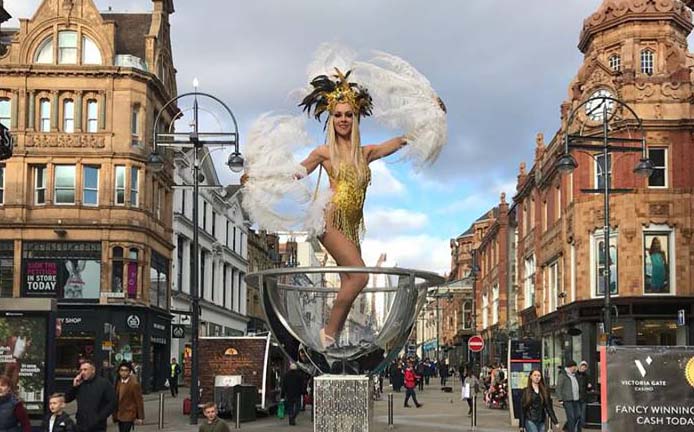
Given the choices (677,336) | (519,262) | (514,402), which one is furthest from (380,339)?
(519,262)

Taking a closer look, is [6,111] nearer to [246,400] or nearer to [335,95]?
[246,400]

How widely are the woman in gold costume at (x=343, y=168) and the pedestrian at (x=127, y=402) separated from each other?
9.55 meters

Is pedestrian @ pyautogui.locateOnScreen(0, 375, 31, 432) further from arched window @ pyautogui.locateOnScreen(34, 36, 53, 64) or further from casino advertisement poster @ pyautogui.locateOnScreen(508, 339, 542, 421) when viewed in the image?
arched window @ pyautogui.locateOnScreen(34, 36, 53, 64)

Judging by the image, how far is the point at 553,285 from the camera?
4997 centimetres

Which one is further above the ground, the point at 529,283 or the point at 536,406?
the point at 529,283

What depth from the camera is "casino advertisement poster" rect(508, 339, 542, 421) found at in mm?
26453

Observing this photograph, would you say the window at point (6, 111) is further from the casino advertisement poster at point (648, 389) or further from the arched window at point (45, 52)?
the casino advertisement poster at point (648, 389)

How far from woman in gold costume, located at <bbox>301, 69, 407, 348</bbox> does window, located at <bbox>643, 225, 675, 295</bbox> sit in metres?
35.2

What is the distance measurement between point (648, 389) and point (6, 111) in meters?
36.7

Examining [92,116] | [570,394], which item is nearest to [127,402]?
[570,394]

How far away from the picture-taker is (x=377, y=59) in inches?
287

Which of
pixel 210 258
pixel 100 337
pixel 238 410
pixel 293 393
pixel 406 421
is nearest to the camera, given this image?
pixel 238 410

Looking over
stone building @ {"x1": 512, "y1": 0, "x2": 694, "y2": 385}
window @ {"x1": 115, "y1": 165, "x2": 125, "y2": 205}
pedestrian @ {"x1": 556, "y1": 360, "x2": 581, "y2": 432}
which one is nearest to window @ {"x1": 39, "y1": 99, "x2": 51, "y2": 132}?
window @ {"x1": 115, "y1": 165, "x2": 125, "y2": 205}

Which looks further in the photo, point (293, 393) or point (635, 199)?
point (635, 199)
